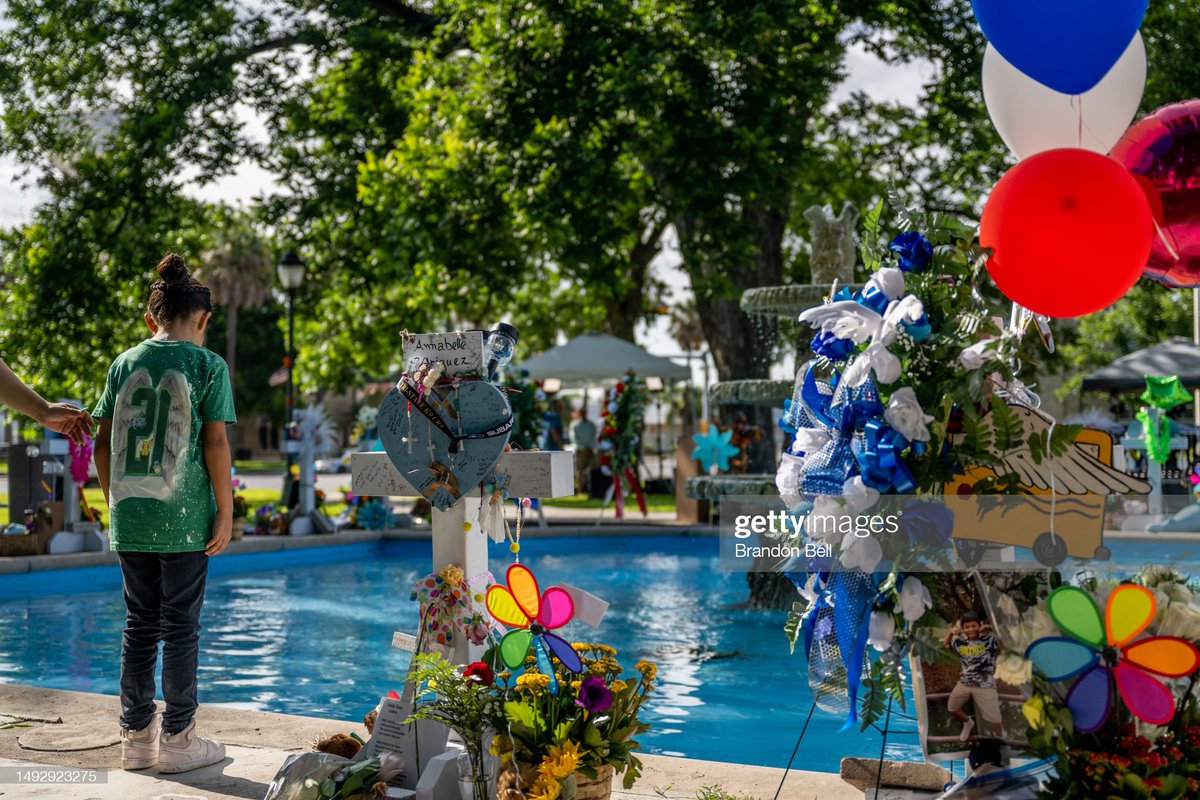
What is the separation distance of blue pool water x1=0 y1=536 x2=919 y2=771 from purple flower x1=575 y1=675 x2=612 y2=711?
0.46 m

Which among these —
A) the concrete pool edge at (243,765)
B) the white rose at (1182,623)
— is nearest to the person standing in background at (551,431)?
the concrete pool edge at (243,765)

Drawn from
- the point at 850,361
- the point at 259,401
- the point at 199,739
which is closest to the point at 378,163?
the point at 199,739

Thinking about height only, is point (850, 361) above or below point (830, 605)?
above

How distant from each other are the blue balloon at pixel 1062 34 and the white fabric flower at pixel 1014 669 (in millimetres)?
1580

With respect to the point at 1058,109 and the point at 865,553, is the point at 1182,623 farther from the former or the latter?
the point at 1058,109

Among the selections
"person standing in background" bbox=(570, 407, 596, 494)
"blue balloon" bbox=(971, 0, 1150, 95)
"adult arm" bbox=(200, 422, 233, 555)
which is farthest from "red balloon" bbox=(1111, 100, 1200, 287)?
"person standing in background" bbox=(570, 407, 596, 494)

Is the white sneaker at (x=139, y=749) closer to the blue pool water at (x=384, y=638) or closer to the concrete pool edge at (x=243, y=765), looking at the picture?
the concrete pool edge at (x=243, y=765)

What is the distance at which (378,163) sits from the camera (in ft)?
49.6

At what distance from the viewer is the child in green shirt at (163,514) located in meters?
4.05

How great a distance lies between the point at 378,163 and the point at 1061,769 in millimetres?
13715

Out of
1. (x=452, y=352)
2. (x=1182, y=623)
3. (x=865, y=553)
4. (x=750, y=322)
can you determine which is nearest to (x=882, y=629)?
(x=865, y=553)

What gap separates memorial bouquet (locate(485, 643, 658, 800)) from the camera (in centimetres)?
304

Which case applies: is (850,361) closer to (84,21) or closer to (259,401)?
(84,21)

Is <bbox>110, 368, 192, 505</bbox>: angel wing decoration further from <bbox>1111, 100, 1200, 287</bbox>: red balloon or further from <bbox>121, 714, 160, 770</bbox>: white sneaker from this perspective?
<bbox>1111, 100, 1200, 287</bbox>: red balloon
